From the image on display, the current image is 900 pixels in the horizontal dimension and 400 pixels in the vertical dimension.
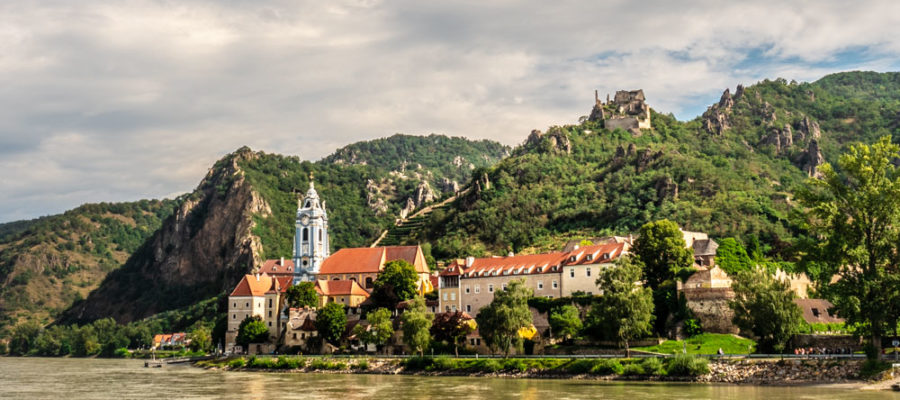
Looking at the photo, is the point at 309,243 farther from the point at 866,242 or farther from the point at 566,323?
the point at 866,242

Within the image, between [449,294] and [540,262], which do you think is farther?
[449,294]

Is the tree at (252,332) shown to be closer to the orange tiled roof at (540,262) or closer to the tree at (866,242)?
the orange tiled roof at (540,262)

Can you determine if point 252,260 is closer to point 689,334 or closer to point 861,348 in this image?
point 689,334

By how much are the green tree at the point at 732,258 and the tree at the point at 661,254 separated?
2961 millimetres

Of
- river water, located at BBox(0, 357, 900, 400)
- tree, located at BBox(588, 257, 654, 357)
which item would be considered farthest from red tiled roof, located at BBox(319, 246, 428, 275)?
tree, located at BBox(588, 257, 654, 357)

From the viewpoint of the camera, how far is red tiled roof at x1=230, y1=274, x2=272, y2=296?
327 feet

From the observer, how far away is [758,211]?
395 ft

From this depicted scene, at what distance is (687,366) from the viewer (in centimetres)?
5747

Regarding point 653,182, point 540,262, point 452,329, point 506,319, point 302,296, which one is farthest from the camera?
point 653,182

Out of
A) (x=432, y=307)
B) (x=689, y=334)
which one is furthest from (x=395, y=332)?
(x=689, y=334)

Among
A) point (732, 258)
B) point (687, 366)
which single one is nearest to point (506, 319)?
point (687, 366)

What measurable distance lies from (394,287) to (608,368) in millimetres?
35557

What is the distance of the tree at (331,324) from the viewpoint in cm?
8588

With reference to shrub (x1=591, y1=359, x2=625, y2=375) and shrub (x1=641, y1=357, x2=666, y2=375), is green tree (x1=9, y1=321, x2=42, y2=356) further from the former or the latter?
shrub (x1=641, y1=357, x2=666, y2=375)
